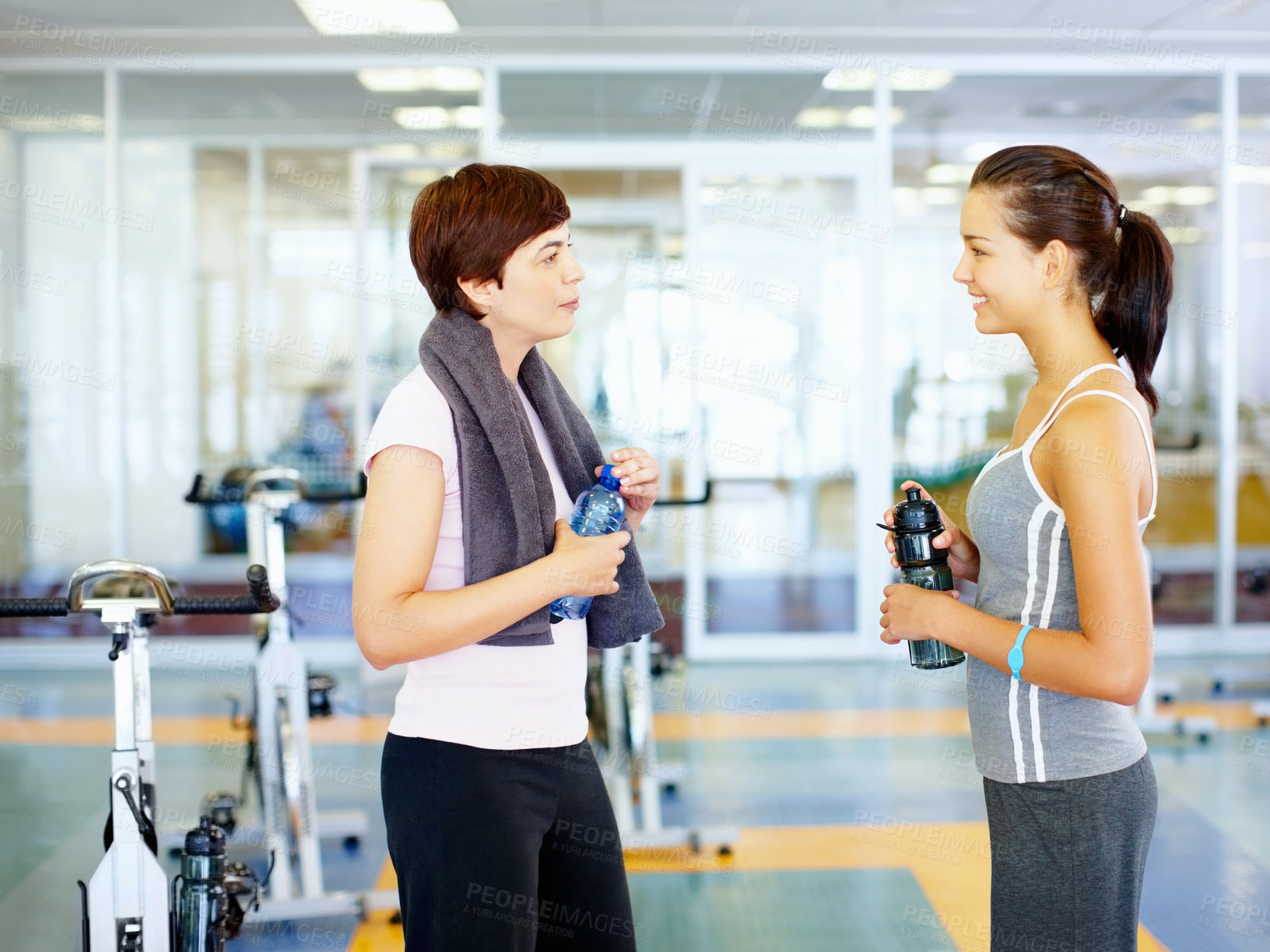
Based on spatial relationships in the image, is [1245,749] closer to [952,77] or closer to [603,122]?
[952,77]

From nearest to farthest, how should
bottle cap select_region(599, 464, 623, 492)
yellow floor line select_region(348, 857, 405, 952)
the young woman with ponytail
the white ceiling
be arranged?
the young woman with ponytail
bottle cap select_region(599, 464, 623, 492)
yellow floor line select_region(348, 857, 405, 952)
the white ceiling

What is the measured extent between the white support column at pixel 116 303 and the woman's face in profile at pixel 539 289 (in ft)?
16.5

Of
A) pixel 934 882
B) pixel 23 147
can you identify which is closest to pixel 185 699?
pixel 23 147

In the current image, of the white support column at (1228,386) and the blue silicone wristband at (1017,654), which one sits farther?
the white support column at (1228,386)

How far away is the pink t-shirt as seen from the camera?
1.33m

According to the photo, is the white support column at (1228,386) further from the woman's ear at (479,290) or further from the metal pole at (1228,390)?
the woman's ear at (479,290)

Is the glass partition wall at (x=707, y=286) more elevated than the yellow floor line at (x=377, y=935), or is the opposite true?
the glass partition wall at (x=707, y=286)

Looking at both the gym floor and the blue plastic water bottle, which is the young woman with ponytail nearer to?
the blue plastic water bottle

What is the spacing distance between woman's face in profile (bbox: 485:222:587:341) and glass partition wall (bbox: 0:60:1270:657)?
4.22 metres

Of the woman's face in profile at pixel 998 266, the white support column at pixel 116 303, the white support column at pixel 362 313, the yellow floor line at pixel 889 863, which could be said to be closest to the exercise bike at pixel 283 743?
the yellow floor line at pixel 889 863

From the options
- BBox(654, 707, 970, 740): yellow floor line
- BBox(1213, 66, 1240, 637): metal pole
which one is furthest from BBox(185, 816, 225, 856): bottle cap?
BBox(1213, 66, 1240, 637): metal pole

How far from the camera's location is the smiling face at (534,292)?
4.71ft

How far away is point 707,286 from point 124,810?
427cm

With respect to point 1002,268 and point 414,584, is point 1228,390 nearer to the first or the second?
point 1002,268
